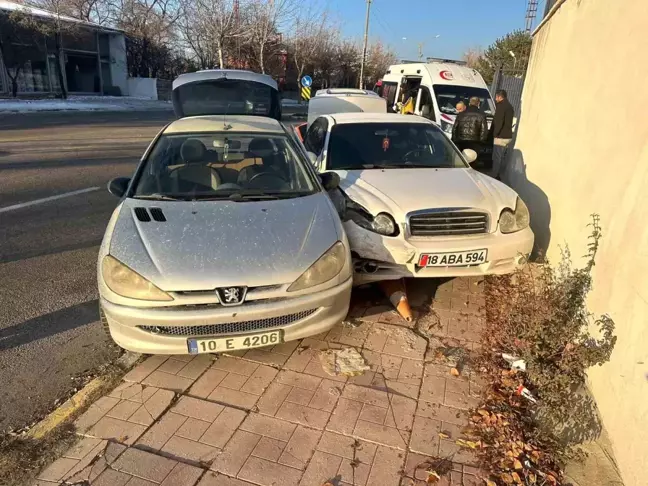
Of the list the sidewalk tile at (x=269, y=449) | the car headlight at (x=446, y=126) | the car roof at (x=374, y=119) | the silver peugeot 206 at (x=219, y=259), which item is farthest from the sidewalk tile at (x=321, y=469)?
the car headlight at (x=446, y=126)

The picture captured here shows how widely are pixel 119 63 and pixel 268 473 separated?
1451 inches

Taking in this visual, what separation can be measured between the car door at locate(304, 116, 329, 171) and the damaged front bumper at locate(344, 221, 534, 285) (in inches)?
57.2

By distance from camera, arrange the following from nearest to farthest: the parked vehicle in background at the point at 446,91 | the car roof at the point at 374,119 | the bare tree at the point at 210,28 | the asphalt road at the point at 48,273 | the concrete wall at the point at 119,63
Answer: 1. the asphalt road at the point at 48,273
2. the car roof at the point at 374,119
3. the parked vehicle in background at the point at 446,91
4. the bare tree at the point at 210,28
5. the concrete wall at the point at 119,63

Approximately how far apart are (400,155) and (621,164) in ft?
8.35

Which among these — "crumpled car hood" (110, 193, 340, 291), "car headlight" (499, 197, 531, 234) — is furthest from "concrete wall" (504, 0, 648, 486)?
"crumpled car hood" (110, 193, 340, 291)

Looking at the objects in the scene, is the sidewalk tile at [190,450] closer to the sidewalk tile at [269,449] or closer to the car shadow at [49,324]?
the sidewalk tile at [269,449]

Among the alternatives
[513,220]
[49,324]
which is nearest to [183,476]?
[49,324]

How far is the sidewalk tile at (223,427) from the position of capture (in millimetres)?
2627

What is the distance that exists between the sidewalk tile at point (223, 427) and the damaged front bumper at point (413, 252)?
1.66 meters

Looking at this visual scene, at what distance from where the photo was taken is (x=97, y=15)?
35750mm

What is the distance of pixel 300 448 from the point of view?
8.48 ft

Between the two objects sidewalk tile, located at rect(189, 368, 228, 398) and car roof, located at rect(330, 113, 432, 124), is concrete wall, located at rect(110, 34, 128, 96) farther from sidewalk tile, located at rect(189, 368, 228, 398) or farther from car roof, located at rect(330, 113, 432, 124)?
sidewalk tile, located at rect(189, 368, 228, 398)

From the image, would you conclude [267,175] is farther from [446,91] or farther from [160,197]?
[446,91]

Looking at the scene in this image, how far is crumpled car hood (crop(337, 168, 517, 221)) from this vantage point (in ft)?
13.7
